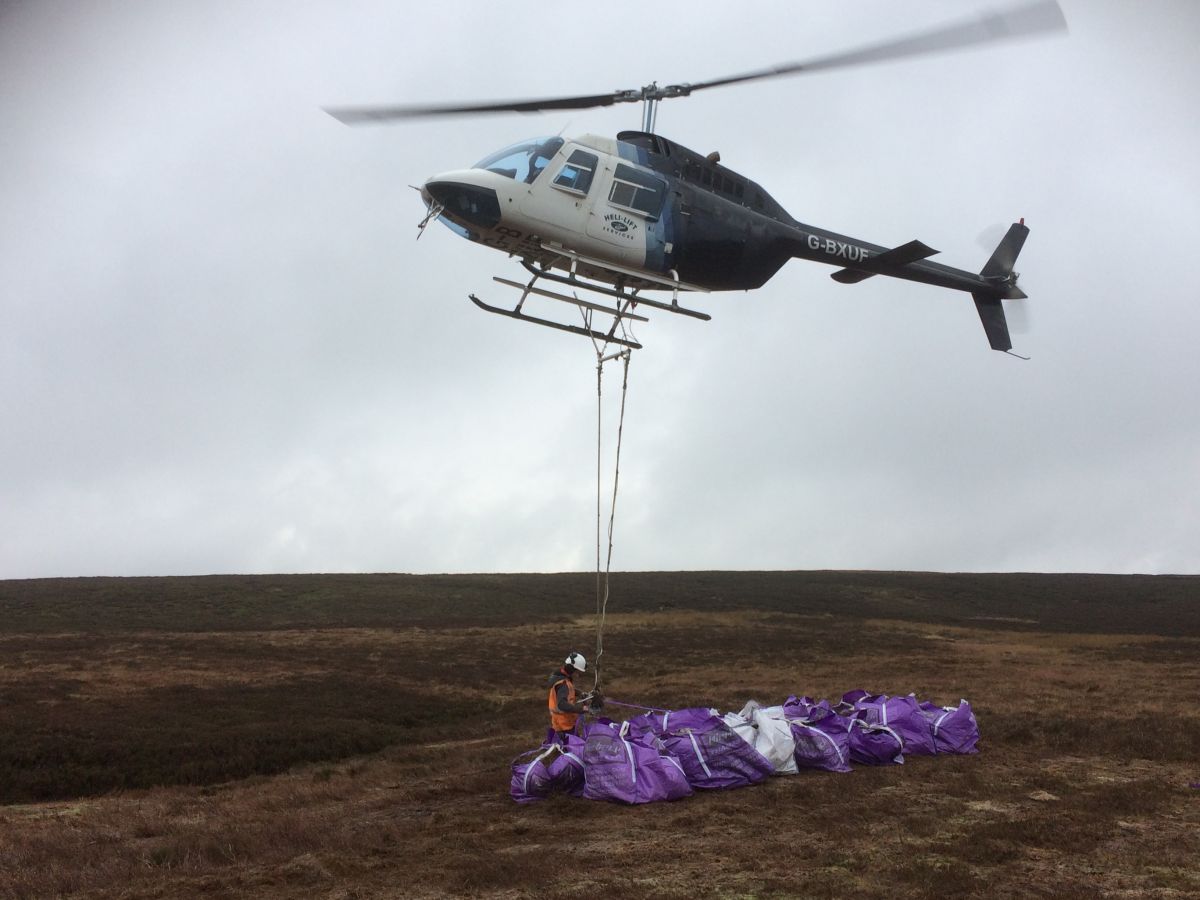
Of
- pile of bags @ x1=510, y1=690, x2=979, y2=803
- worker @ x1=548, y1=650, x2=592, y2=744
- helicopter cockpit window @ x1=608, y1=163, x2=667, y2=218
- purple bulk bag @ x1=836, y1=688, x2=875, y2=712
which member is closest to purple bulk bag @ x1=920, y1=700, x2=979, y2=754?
pile of bags @ x1=510, y1=690, x2=979, y2=803

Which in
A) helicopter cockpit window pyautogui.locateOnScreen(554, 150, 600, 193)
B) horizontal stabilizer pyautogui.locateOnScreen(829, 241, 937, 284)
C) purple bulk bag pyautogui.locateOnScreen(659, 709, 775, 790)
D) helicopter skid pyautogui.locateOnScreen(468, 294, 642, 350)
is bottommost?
purple bulk bag pyautogui.locateOnScreen(659, 709, 775, 790)

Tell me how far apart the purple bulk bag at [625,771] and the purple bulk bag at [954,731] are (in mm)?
4134

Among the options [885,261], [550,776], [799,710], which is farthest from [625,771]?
[885,261]

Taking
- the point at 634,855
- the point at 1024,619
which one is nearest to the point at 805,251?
the point at 634,855

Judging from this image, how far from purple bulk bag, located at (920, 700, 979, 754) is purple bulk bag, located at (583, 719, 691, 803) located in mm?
4134

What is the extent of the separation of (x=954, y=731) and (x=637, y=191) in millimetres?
9906

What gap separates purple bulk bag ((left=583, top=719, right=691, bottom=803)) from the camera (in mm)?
10500

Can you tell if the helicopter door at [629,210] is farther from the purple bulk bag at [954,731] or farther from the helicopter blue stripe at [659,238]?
the purple bulk bag at [954,731]

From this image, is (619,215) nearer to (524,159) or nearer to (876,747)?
(524,159)

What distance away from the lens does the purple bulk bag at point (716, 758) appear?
36.1 ft

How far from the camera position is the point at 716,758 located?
11.1m

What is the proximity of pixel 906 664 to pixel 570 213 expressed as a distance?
19.9m

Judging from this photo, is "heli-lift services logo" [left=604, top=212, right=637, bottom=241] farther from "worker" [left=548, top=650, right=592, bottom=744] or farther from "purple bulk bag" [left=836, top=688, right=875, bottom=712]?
"purple bulk bag" [left=836, top=688, right=875, bottom=712]

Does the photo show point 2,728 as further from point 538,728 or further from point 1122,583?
point 1122,583
